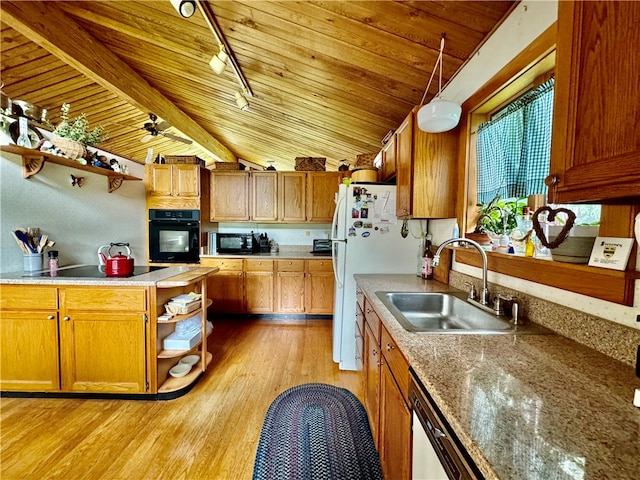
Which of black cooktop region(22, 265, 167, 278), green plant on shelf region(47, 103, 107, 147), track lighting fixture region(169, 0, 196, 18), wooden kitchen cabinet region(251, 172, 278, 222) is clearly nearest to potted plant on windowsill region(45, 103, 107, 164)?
green plant on shelf region(47, 103, 107, 147)

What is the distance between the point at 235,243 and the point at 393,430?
3.28 meters

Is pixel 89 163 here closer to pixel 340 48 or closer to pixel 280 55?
pixel 280 55

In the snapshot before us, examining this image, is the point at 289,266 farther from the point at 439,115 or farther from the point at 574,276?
the point at 574,276

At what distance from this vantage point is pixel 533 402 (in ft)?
2.00

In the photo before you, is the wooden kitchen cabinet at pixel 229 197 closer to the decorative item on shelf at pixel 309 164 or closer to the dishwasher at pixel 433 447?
the decorative item on shelf at pixel 309 164

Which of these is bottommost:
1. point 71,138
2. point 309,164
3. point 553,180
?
point 553,180

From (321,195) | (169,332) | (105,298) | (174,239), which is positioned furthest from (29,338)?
(321,195)

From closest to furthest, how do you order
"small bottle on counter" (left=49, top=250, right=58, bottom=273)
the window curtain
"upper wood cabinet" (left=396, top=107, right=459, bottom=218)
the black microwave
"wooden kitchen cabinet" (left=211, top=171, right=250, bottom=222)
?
the window curtain → "upper wood cabinet" (left=396, top=107, right=459, bottom=218) → "small bottle on counter" (left=49, top=250, right=58, bottom=273) → the black microwave → "wooden kitchen cabinet" (left=211, top=171, right=250, bottom=222)

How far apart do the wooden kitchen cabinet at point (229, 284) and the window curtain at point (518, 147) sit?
3110 mm

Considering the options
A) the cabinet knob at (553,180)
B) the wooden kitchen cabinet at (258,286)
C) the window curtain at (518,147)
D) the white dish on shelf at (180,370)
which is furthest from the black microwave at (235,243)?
the cabinet knob at (553,180)

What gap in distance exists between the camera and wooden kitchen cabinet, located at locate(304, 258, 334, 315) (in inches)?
146

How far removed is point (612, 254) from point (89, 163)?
130 inches

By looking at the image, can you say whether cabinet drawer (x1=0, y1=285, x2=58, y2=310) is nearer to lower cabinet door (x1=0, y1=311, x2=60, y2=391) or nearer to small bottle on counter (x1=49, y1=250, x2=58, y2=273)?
lower cabinet door (x1=0, y1=311, x2=60, y2=391)

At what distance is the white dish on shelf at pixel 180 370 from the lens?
6.94 feet
